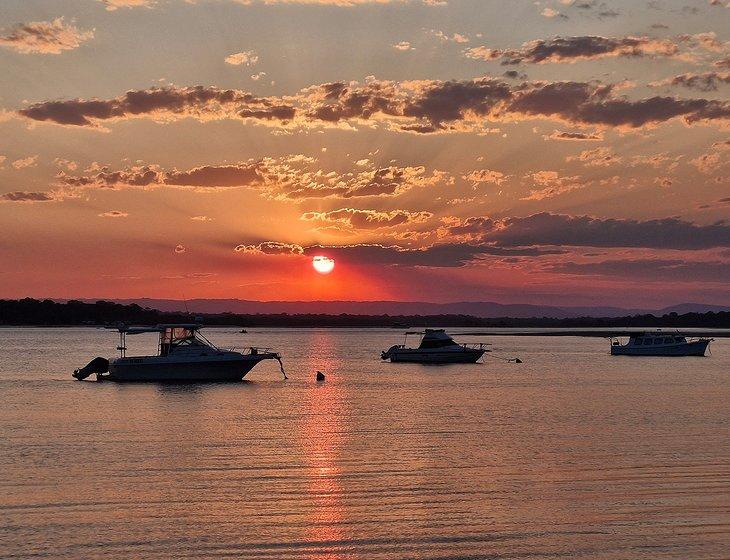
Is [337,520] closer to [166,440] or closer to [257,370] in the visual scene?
[166,440]

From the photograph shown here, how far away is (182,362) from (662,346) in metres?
80.8

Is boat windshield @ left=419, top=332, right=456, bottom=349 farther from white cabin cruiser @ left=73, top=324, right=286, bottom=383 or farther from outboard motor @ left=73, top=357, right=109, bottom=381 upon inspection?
outboard motor @ left=73, top=357, right=109, bottom=381

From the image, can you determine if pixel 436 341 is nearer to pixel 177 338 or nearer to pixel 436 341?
pixel 436 341

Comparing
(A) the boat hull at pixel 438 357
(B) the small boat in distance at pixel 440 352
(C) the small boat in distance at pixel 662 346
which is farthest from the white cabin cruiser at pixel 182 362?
(C) the small boat in distance at pixel 662 346

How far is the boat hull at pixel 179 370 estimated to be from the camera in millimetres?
69125

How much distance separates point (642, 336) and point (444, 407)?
8230cm

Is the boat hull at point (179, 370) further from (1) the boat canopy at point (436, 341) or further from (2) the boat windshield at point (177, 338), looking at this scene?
(1) the boat canopy at point (436, 341)

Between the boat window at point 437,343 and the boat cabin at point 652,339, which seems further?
the boat cabin at point 652,339

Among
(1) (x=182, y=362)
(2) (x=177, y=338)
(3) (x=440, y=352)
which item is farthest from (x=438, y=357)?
(1) (x=182, y=362)

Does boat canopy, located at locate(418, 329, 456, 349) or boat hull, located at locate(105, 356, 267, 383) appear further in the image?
boat canopy, located at locate(418, 329, 456, 349)

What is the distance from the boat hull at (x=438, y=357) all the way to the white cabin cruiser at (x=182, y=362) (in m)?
37.0

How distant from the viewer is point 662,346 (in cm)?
12488

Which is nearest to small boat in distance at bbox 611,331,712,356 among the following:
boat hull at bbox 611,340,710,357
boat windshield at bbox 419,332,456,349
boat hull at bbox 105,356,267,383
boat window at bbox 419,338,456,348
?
boat hull at bbox 611,340,710,357

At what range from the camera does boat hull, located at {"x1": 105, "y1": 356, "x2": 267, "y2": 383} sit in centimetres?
6912
